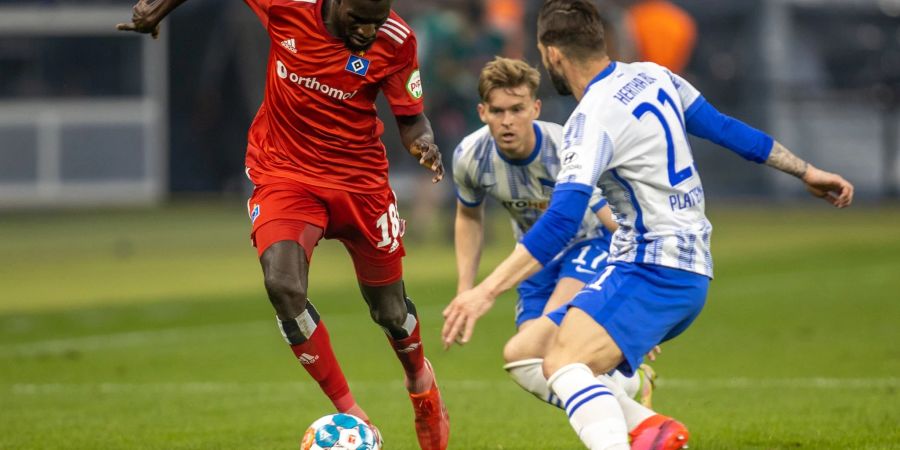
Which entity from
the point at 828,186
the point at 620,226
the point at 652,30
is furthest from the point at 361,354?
the point at 652,30

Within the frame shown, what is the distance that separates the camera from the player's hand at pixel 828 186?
6.35 meters

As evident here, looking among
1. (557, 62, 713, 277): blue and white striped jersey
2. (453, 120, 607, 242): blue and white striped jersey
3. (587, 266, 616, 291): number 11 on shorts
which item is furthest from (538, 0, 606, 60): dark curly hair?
(453, 120, 607, 242): blue and white striped jersey

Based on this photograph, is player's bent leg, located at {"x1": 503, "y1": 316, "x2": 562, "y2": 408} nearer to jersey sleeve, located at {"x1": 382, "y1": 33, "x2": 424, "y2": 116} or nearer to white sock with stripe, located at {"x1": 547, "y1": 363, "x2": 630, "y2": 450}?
white sock with stripe, located at {"x1": 547, "y1": 363, "x2": 630, "y2": 450}

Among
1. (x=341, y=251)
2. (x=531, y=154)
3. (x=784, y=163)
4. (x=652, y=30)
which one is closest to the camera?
(x=784, y=163)

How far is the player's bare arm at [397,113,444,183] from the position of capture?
6.77 meters

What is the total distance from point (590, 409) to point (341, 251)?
17429 millimetres

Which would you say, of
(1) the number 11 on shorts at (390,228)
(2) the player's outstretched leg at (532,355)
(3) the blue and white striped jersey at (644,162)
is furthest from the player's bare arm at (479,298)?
(1) the number 11 on shorts at (390,228)

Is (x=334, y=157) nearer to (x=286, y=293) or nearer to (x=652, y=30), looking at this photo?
(x=286, y=293)

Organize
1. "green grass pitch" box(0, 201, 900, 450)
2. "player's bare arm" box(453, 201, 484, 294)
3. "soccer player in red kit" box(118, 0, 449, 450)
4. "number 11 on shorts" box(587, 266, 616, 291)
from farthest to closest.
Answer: "green grass pitch" box(0, 201, 900, 450), "player's bare arm" box(453, 201, 484, 294), "soccer player in red kit" box(118, 0, 449, 450), "number 11 on shorts" box(587, 266, 616, 291)

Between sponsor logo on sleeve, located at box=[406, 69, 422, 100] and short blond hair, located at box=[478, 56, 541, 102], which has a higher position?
short blond hair, located at box=[478, 56, 541, 102]

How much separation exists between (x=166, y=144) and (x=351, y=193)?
28076mm

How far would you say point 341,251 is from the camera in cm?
2286

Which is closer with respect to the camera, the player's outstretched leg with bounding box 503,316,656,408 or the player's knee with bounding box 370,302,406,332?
the player's outstretched leg with bounding box 503,316,656,408

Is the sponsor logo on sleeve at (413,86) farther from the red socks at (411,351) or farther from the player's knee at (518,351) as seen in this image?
the player's knee at (518,351)
